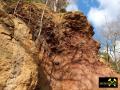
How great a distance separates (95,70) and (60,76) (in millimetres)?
1455

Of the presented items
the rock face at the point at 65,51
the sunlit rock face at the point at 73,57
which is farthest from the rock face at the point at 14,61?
the sunlit rock face at the point at 73,57

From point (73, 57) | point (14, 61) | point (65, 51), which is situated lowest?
point (14, 61)

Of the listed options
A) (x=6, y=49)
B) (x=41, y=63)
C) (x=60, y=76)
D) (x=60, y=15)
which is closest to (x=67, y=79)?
(x=60, y=76)

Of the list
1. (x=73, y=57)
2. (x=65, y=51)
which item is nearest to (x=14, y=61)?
(x=65, y=51)

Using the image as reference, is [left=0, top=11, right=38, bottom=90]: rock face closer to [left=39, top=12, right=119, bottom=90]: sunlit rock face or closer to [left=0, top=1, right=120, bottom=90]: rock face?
[left=0, top=1, right=120, bottom=90]: rock face

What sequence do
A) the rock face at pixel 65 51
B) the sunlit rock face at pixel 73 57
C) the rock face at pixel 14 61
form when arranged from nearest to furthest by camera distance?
the rock face at pixel 14 61, the rock face at pixel 65 51, the sunlit rock face at pixel 73 57

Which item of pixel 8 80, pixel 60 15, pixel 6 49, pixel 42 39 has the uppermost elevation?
pixel 60 15

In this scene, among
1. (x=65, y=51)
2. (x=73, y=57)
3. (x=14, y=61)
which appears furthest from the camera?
(x=73, y=57)

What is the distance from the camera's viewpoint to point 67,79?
11008mm

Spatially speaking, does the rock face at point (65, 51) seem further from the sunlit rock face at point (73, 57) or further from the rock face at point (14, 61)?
the rock face at point (14, 61)

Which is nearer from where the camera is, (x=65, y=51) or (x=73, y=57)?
(x=65, y=51)

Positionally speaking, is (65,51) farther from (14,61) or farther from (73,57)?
(14,61)

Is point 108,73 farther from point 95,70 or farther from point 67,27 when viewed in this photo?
point 67,27

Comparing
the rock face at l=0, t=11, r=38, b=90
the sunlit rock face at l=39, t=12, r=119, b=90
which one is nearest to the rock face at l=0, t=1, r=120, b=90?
the sunlit rock face at l=39, t=12, r=119, b=90
